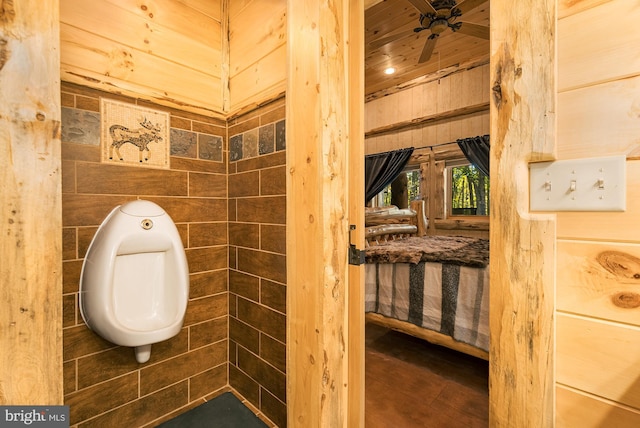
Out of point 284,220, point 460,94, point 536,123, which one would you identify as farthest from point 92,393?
point 460,94

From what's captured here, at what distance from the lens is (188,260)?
5.39ft

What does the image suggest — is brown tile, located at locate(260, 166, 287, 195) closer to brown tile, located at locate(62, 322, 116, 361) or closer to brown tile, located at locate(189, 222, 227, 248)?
brown tile, located at locate(189, 222, 227, 248)

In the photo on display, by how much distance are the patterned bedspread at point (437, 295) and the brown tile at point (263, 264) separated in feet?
4.07

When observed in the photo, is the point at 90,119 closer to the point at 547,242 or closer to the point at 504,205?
the point at 504,205

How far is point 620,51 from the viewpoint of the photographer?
2.17 ft

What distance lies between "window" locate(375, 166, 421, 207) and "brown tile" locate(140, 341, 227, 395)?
13.5ft

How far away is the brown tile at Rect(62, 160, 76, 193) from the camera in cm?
128

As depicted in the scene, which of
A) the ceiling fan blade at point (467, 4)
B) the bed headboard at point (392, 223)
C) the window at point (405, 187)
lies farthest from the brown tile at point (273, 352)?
the window at point (405, 187)

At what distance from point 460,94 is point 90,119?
460 centimetres

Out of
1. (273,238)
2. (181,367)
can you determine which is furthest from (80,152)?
(181,367)

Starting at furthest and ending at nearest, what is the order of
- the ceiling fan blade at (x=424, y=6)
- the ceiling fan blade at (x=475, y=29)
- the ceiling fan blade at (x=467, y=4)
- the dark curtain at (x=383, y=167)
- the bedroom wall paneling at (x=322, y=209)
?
the dark curtain at (x=383, y=167) < the ceiling fan blade at (x=475, y=29) < the ceiling fan blade at (x=467, y=4) < the ceiling fan blade at (x=424, y=6) < the bedroom wall paneling at (x=322, y=209)

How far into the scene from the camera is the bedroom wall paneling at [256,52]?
146 centimetres

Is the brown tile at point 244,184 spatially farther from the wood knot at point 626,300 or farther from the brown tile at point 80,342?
the wood knot at point 626,300

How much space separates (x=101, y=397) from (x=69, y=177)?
1.08m
